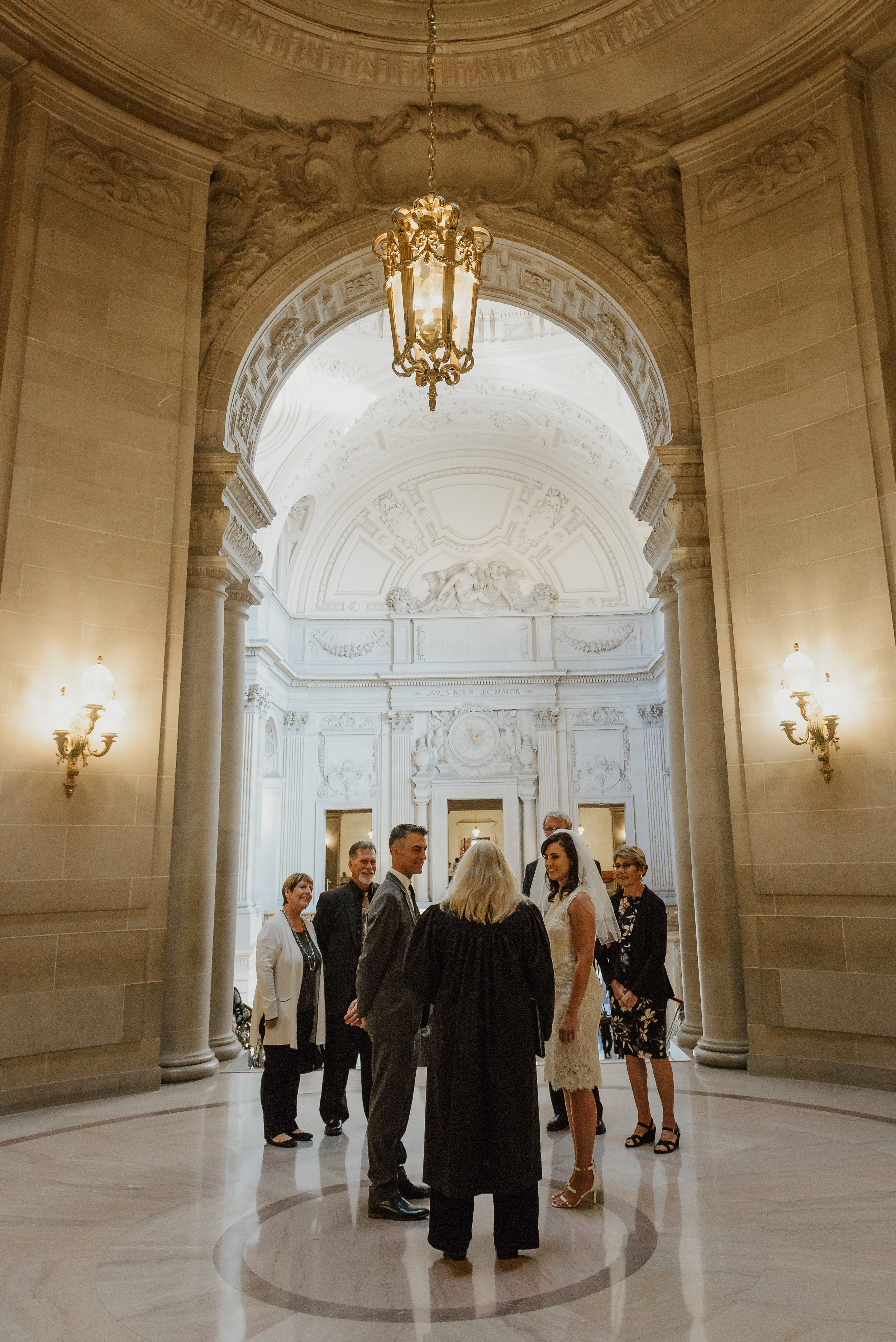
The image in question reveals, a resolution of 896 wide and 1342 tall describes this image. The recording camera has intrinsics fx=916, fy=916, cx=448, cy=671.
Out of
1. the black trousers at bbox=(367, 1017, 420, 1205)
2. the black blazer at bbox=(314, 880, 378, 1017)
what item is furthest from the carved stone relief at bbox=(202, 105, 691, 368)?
the black trousers at bbox=(367, 1017, 420, 1205)

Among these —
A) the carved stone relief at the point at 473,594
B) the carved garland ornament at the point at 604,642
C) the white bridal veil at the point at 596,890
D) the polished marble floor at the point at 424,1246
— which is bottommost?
the polished marble floor at the point at 424,1246

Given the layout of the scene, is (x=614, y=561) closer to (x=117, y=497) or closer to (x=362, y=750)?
(x=362, y=750)

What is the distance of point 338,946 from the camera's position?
5676mm

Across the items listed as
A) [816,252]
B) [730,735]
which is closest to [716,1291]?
[730,735]

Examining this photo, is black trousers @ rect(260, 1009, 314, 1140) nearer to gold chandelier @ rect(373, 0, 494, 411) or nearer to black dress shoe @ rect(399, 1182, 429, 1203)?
black dress shoe @ rect(399, 1182, 429, 1203)

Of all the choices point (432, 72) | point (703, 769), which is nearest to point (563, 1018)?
point (703, 769)

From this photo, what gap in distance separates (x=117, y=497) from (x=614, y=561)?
1680 cm

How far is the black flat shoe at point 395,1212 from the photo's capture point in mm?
4215

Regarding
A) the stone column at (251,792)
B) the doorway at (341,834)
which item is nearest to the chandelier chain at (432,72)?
the stone column at (251,792)

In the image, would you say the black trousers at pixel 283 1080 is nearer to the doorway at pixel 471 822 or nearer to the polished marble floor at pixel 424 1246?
the polished marble floor at pixel 424 1246

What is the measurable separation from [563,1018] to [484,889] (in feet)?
3.56

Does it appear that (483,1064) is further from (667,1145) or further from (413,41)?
(413,41)

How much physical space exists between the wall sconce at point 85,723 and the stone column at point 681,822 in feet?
17.0

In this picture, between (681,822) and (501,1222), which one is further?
(681,822)
